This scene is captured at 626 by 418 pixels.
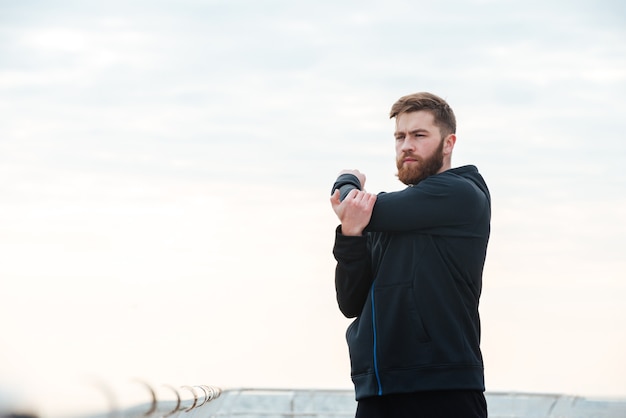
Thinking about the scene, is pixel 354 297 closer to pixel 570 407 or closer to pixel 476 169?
pixel 476 169

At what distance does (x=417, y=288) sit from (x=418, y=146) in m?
0.42

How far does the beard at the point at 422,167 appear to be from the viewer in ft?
9.47

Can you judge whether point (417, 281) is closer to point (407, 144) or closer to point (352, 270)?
point (352, 270)

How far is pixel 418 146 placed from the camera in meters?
2.86

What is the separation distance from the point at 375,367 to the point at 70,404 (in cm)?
136

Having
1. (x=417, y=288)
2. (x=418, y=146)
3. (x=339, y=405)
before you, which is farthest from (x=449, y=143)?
(x=339, y=405)

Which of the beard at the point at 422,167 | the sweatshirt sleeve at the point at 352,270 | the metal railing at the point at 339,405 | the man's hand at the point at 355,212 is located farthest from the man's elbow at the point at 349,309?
the metal railing at the point at 339,405

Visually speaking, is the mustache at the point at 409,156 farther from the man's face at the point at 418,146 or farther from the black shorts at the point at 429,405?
the black shorts at the point at 429,405

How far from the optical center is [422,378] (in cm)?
264

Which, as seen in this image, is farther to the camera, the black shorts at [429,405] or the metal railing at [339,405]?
the metal railing at [339,405]

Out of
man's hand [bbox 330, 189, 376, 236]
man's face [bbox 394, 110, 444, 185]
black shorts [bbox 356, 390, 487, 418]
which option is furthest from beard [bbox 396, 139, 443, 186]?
black shorts [bbox 356, 390, 487, 418]

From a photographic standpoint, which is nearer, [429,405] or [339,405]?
[429,405]

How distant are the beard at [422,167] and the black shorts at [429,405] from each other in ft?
1.96

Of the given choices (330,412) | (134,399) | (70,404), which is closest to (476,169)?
(134,399)
